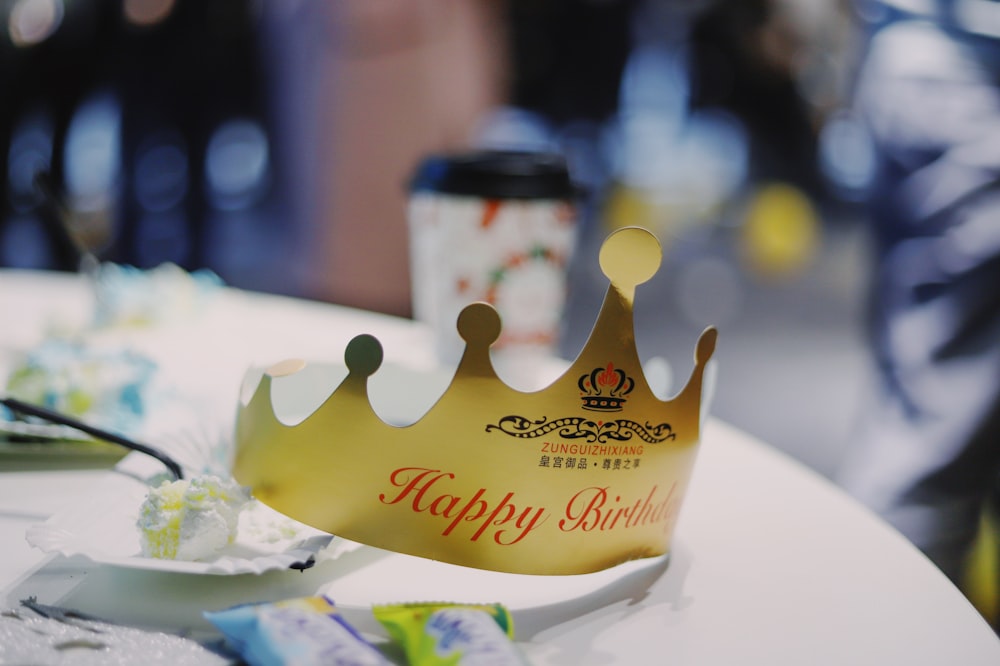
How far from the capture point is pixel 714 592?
1.63 ft

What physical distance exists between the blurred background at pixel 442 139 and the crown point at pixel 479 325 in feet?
5.96

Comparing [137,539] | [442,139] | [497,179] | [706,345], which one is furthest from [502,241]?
[442,139]

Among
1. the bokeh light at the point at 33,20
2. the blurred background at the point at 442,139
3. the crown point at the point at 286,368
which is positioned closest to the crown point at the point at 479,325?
the crown point at the point at 286,368

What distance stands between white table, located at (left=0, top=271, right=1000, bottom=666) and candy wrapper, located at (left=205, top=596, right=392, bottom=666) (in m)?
0.05

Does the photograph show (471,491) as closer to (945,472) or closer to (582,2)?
(945,472)

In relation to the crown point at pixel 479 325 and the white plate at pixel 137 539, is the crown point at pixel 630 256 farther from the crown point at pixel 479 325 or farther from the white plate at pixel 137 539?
the white plate at pixel 137 539

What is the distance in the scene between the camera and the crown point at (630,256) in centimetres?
44

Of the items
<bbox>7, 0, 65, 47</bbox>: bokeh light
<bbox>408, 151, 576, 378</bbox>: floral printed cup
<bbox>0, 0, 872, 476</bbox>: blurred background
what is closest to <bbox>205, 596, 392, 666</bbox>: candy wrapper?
<bbox>408, 151, 576, 378</bbox>: floral printed cup

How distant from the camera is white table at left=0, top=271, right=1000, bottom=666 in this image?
44 cm

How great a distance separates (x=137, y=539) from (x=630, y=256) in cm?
31

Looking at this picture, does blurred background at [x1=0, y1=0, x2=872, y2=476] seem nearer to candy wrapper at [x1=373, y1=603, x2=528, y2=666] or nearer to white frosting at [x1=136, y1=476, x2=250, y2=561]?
white frosting at [x1=136, y1=476, x2=250, y2=561]

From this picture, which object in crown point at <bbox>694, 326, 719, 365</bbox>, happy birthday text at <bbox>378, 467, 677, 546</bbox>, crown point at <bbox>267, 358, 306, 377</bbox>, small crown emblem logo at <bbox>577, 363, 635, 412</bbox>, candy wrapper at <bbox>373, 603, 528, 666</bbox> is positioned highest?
crown point at <bbox>694, 326, 719, 365</bbox>

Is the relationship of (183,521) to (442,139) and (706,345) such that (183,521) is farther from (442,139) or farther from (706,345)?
(442,139)

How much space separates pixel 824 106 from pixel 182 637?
445 centimetres
